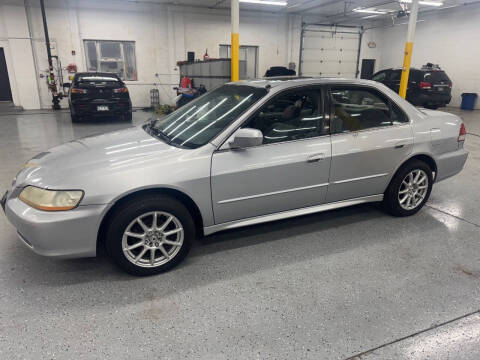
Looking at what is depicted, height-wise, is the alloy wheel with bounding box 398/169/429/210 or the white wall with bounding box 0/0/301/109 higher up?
the white wall with bounding box 0/0/301/109

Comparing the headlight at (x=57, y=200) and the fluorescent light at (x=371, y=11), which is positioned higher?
the fluorescent light at (x=371, y=11)

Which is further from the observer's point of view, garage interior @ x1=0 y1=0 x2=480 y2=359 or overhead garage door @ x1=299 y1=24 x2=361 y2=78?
overhead garage door @ x1=299 y1=24 x2=361 y2=78

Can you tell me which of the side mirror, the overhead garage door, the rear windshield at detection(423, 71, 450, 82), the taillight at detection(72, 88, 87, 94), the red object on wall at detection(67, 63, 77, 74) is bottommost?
the taillight at detection(72, 88, 87, 94)

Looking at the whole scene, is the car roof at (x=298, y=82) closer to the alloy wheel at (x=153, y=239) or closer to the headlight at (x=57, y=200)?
the alloy wheel at (x=153, y=239)

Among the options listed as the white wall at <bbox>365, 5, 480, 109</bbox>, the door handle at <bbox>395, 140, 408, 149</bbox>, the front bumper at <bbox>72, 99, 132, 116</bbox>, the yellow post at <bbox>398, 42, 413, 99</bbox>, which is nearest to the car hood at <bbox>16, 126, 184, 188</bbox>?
the door handle at <bbox>395, 140, 408, 149</bbox>

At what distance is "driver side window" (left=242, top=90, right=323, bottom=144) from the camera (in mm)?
2754

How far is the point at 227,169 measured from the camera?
256 cm

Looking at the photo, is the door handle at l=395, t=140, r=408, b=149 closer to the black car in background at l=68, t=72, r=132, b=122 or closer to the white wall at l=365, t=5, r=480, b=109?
the black car in background at l=68, t=72, r=132, b=122

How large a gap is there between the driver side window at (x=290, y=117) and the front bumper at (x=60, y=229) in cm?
138

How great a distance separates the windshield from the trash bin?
14335 millimetres

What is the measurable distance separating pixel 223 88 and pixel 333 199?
1.56 m

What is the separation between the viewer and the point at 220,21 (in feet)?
48.2

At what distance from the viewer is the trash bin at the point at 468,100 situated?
13789mm

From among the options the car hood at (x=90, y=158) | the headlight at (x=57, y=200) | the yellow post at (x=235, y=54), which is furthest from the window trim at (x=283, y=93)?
the yellow post at (x=235, y=54)
